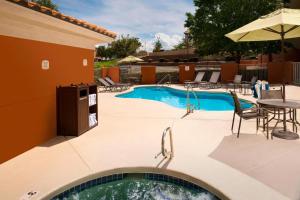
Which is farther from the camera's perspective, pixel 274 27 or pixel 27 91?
pixel 274 27

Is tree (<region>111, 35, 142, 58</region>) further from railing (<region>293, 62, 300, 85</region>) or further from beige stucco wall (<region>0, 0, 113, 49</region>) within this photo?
beige stucco wall (<region>0, 0, 113, 49</region>)

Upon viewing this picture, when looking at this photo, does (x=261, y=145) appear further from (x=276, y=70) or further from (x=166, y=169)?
(x=276, y=70)

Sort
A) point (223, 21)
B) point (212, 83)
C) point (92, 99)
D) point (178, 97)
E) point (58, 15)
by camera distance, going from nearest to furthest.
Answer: point (58, 15)
point (92, 99)
point (178, 97)
point (212, 83)
point (223, 21)

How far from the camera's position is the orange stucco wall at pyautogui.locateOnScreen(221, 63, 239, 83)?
2112 centimetres

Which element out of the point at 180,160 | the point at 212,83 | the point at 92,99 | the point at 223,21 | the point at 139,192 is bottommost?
the point at 139,192

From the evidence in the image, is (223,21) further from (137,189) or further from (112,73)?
(137,189)

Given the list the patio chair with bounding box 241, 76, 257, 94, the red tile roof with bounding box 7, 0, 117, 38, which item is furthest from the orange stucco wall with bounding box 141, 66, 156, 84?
the red tile roof with bounding box 7, 0, 117, 38

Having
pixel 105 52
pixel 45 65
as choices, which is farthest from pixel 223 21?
pixel 105 52

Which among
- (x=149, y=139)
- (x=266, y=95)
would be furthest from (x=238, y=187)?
(x=266, y=95)

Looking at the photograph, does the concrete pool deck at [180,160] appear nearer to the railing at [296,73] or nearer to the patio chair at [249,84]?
the patio chair at [249,84]

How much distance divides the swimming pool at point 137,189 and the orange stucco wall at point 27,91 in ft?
6.27

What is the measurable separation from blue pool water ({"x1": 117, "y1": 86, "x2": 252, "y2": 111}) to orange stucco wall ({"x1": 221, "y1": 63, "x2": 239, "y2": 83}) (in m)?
5.18

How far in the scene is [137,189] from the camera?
418 centimetres

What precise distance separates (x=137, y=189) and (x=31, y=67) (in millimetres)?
3515
